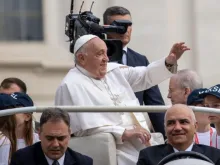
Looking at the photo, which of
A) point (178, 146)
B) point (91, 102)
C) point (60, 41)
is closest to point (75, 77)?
point (91, 102)

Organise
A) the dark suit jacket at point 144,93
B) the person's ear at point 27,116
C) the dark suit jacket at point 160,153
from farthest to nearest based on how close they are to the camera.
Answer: the dark suit jacket at point 144,93, the person's ear at point 27,116, the dark suit jacket at point 160,153

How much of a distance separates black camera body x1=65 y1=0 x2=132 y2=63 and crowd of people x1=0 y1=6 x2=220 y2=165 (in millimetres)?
113

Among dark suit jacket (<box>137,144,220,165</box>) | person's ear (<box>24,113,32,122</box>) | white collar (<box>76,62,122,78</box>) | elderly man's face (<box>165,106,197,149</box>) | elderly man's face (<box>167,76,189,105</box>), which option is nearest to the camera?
dark suit jacket (<box>137,144,220,165</box>)

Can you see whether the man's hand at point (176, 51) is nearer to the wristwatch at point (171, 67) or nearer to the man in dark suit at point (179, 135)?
the wristwatch at point (171, 67)

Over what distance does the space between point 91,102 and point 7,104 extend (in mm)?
681

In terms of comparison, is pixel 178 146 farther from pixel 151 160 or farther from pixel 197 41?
pixel 197 41

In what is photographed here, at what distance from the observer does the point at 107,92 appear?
11.4 metres

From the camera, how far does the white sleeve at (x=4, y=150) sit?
10695mm

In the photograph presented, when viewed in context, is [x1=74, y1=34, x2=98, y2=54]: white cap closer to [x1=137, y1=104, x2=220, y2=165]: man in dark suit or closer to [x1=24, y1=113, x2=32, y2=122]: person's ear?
[x1=24, y1=113, x2=32, y2=122]: person's ear

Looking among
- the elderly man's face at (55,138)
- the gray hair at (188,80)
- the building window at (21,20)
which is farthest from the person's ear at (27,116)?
the building window at (21,20)

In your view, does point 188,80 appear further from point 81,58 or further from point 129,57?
point 81,58

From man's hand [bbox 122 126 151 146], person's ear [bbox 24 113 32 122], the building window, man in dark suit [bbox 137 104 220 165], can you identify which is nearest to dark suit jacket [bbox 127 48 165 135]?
man's hand [bbox 122 126 151 146]

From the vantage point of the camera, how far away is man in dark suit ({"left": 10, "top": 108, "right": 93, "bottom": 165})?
33.8ft

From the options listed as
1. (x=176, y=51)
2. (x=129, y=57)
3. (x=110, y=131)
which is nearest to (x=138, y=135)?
(x=110, y=131)
